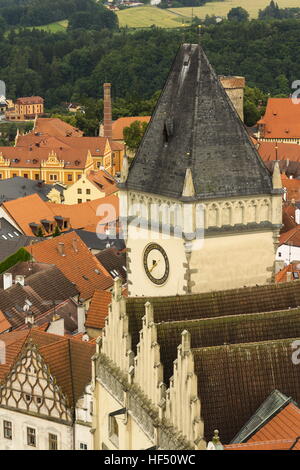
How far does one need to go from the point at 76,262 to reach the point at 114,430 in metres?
43.0

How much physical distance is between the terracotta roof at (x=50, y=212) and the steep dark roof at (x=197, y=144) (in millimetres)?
62458

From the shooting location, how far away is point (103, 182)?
391 feet

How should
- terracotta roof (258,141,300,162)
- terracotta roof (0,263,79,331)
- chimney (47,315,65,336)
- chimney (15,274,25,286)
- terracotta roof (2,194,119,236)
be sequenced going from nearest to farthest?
chimney (47,315,65,336) → terracotta roof (0,263,79,331) → chimney (15,274,25,286) → terracotta roof (2,194,119,236) → terracotta roof (258,141,300,162)

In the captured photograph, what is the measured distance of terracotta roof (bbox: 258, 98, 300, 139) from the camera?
162 metres

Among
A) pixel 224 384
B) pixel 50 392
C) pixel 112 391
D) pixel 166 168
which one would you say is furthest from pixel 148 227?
pixel 50 392

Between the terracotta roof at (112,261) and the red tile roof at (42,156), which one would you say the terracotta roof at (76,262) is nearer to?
the terracotta roof at (112,261)

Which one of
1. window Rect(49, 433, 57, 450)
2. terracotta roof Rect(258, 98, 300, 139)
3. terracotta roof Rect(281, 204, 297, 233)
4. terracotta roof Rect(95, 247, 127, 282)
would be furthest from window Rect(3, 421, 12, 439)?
terracotta roof Rect(258, 98, 300, 139)

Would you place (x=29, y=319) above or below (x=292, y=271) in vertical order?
below

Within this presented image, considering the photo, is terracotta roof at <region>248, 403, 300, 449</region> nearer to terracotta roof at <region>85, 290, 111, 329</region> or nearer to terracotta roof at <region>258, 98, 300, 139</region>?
terracotta roof at <region>85, 290, 111, 329</region>

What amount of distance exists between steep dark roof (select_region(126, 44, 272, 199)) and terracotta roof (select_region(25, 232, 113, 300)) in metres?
37.3

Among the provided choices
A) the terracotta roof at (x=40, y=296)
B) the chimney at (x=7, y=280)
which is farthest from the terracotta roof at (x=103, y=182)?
the chimney at (x=7, y=280)

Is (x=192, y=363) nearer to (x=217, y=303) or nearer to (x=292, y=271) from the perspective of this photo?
(x=217, y=303)

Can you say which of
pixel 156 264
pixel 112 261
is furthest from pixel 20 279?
pixel 156 264
